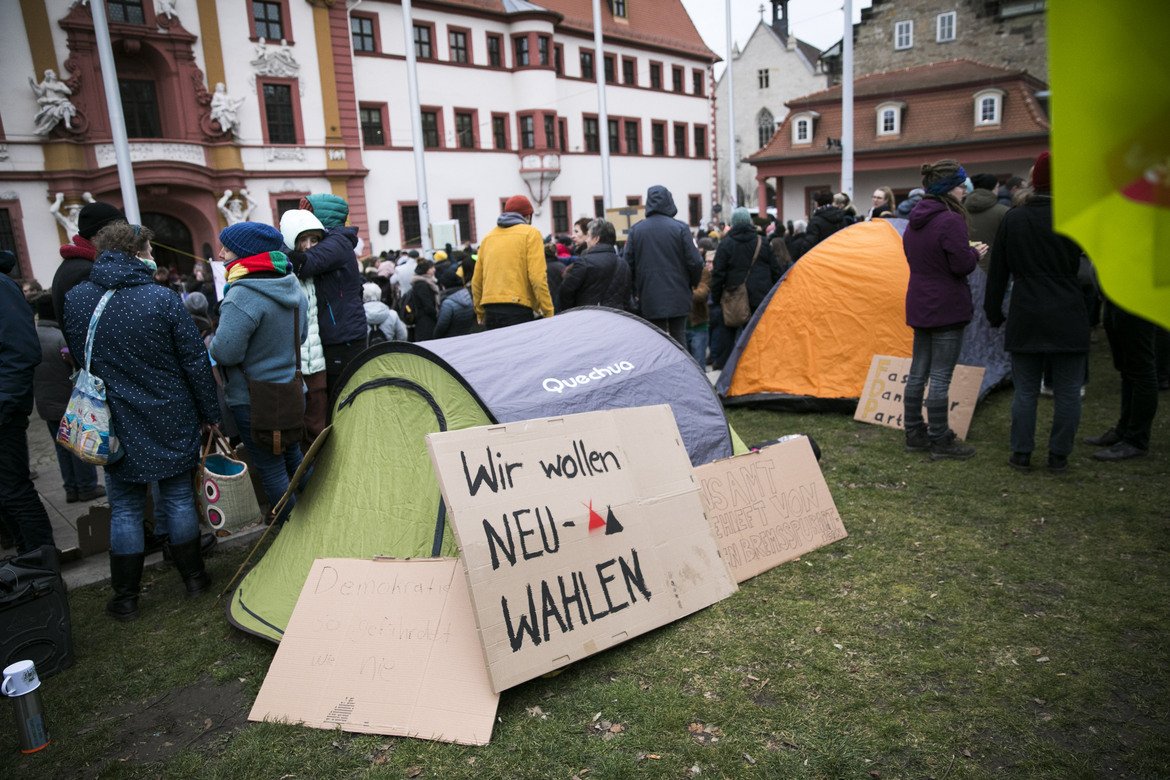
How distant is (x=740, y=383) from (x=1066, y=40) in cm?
595

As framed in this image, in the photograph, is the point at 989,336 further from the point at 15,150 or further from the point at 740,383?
the point at 15,150

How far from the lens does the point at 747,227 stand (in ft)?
24.3

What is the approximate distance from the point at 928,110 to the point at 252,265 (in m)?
29.8

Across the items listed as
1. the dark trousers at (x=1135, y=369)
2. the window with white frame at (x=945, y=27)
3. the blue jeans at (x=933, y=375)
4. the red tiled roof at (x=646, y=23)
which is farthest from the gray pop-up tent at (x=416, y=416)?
the window with white frame at (x=945, y=27)

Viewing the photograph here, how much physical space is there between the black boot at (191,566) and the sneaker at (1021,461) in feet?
16.0

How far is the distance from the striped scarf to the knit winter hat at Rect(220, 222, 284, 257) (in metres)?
0.03

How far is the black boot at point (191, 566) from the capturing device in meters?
3.93

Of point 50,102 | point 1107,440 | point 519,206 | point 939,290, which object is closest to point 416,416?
point 519,206

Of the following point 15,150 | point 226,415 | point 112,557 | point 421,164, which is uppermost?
point 15,150

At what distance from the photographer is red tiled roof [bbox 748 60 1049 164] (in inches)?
1029

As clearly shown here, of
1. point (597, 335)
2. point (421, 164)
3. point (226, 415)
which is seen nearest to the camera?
point (597, 335)

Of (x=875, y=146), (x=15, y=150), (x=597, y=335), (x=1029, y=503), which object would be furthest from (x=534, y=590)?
(x=875, y=146)

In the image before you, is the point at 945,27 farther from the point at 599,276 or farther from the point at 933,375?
the point at 933,375

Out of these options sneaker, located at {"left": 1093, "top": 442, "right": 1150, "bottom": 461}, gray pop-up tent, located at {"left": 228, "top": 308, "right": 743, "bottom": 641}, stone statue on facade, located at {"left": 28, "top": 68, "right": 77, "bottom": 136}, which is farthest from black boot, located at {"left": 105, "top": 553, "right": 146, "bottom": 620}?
stone statue on facade, located at {"left": 28, "top": 68, "right": 77, "bottom": 136}
